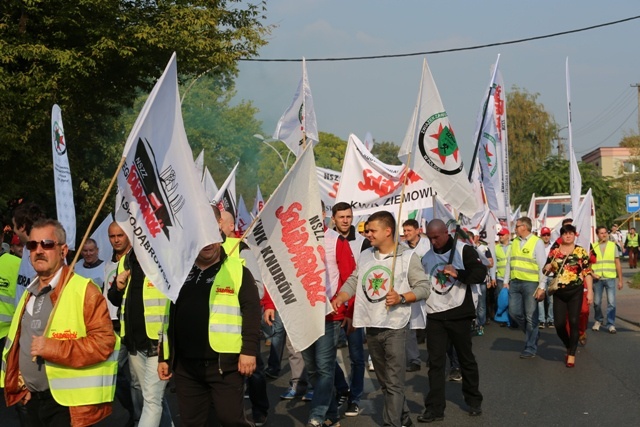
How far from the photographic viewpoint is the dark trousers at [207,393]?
5785mm

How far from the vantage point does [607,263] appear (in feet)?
51.0

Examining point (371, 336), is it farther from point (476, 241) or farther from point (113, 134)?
point (113, 134)

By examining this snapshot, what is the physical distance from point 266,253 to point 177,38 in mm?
12239

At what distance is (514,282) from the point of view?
42.8ft

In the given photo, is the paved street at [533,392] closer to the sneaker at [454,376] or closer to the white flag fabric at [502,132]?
the sneaker at [454,376]

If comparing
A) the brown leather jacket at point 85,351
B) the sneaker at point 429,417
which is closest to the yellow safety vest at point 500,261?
the sneaker at point 429,417

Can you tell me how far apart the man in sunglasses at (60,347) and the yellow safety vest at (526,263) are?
868 centimetres

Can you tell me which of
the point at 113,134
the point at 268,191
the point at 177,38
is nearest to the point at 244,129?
the point at 268,191

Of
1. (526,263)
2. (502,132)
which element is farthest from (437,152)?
(502,132)

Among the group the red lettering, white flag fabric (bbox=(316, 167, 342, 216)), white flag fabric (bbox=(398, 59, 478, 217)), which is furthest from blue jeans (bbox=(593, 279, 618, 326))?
the red lettering

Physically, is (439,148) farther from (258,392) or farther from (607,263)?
(607,263)

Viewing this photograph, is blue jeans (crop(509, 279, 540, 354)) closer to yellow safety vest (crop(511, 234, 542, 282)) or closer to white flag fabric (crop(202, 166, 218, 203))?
yellow safety vest (crop(511, 234, 542, 282))

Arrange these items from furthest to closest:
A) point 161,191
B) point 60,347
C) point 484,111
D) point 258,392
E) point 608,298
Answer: point 608,298 < point 484,111 < point 258,392 < point 161,191 < point 60,347

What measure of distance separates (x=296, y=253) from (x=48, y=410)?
90.5 inches
